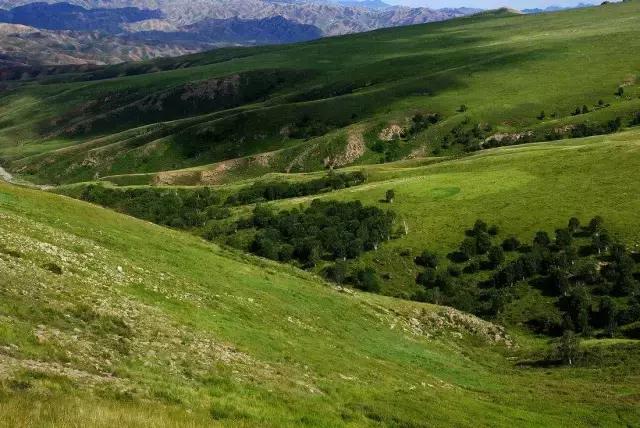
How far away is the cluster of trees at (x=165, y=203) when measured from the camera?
116 meters

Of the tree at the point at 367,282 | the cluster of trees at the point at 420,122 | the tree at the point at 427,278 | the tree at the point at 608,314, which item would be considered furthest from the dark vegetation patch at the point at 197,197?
the tree at the point at 608,314

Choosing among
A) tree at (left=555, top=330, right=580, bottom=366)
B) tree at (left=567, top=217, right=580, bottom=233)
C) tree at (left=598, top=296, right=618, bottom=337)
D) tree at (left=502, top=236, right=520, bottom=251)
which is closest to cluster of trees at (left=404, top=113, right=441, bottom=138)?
tree at (left=567, top=217, right=580, bottom=233)

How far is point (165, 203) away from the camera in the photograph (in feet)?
427

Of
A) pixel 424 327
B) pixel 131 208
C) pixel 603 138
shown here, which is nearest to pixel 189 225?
pixel 131 208

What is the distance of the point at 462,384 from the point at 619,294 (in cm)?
4380

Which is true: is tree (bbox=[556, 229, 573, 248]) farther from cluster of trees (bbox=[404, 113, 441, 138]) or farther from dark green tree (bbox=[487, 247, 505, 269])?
cluster of trees (bbox=[404, 113, 441, 138])

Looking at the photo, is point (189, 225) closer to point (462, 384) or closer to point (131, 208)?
point (131, 208)

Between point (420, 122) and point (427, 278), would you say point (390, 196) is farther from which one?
point (420, 122)

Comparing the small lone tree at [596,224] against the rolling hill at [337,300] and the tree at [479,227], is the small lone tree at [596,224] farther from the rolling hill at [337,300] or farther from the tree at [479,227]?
the tree at [479,227]

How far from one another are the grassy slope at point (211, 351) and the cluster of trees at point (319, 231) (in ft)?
108

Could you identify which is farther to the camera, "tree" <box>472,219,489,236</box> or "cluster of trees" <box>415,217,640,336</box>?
"tree" <box>472,219,489,236</box>

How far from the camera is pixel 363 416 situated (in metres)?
24.0

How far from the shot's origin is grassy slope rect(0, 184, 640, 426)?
63.3 ft

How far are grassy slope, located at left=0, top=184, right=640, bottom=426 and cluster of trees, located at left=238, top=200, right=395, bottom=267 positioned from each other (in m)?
32.9
